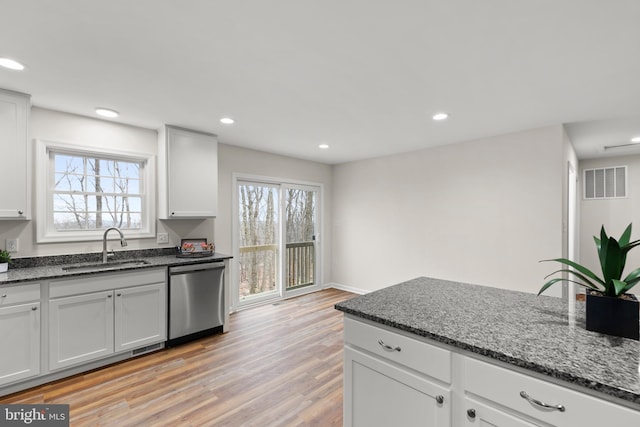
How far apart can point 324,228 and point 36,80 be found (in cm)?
426

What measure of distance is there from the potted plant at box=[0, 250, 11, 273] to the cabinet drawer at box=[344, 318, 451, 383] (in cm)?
293

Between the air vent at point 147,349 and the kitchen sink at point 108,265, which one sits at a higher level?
the kitchen sink at point 108,265

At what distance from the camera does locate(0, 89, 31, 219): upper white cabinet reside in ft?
7.88

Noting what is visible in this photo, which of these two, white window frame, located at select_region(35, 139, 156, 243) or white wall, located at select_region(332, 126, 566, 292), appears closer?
white window frame, located at select_region(35, 139, 156, 243)

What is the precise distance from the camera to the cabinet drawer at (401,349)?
1.23 meters

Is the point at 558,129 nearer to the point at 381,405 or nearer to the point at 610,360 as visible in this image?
the point at 610,360

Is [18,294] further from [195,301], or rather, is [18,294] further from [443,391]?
[443,391]

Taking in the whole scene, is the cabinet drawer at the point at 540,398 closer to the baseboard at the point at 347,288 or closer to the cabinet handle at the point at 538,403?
the cabinet handle at the point at 538,403

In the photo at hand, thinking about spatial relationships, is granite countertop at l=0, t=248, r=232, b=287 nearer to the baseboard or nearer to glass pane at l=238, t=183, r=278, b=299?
glass pane at l=238, t=183, r=278, b=299

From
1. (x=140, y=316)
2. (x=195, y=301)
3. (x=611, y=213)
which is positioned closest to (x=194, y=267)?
(x=195, y=301)

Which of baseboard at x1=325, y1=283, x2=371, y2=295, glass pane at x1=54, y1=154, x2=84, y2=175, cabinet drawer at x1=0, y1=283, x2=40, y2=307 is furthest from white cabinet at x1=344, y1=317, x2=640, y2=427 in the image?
baseboard at x1=325, y1=283, x2=371, y2=295

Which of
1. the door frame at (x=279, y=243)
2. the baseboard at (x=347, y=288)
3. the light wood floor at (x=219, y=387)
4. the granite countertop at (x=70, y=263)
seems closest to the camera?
the light wood floor at (x=219, y=387)

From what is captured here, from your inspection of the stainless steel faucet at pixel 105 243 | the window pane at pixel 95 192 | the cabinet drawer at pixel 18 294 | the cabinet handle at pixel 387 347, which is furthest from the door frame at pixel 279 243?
the cabinet handle at pixel 387 347

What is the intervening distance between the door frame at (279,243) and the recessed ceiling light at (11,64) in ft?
7.82
